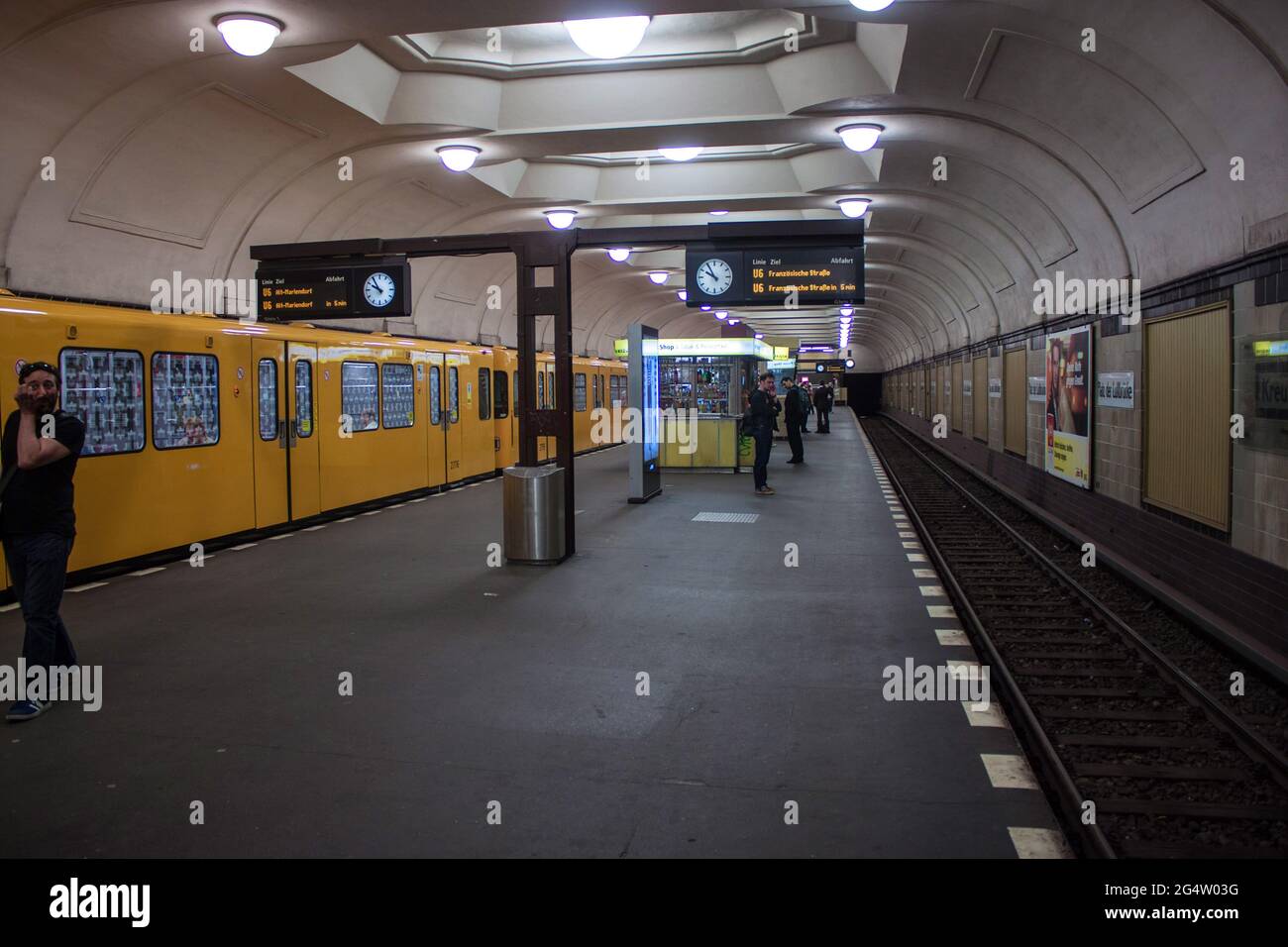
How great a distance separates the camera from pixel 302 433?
1233 centimetres

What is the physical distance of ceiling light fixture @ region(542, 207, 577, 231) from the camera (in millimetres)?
16719

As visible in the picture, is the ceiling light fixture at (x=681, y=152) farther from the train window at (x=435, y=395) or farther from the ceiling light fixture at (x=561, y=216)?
the train window at (x=435, y=395)

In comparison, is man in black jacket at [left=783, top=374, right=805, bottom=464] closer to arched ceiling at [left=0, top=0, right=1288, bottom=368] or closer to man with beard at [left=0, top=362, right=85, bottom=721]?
arched ceiling at [left=0, top=0, right=1288, bottom=368]

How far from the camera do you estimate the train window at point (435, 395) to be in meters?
16.2

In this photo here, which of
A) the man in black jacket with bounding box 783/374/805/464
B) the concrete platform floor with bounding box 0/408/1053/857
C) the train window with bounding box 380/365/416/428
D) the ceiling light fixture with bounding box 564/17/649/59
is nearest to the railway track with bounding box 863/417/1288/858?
the concrete platform floor with bounding box 0/408/1053/857

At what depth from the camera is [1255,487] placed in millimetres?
6945

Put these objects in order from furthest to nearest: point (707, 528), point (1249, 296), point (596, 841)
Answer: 1. point (707, 528)
2. point (1249, 296)
3. point (596, 841)

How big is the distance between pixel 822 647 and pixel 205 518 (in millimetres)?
7147

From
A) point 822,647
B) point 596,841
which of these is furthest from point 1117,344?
point 596,841

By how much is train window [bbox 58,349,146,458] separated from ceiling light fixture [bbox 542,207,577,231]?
8717 mm

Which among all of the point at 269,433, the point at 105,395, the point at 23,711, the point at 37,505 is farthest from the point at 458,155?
the point at 23,711

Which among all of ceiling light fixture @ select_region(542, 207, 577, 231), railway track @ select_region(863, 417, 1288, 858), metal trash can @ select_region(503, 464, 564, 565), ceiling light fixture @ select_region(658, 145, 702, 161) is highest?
ceiling light fixture @ select_region(658, 145, 702, 161)

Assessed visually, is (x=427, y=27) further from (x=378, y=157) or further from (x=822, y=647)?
(x=822, y=647)

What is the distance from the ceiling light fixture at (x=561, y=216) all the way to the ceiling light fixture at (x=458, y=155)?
407 cm
